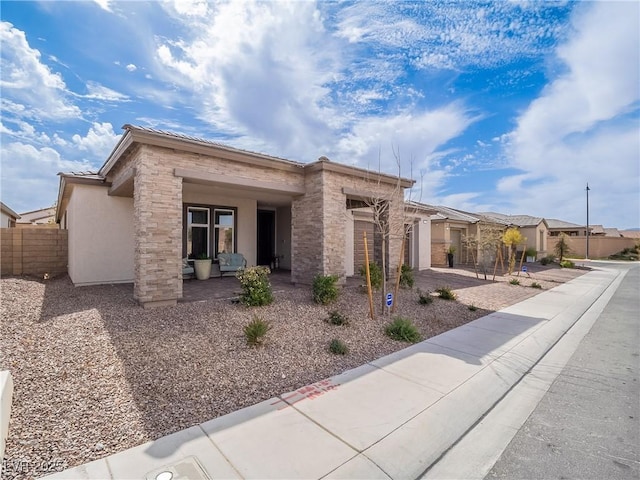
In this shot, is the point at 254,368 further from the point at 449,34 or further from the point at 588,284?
the point at 588,284

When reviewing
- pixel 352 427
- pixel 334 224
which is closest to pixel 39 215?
pixel 334 224

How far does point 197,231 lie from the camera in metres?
11.3

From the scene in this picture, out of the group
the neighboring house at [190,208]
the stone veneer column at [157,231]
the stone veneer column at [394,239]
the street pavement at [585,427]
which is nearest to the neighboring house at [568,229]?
the stone veneer column at [394,239]

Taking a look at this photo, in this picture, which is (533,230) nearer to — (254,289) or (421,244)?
(421,244)

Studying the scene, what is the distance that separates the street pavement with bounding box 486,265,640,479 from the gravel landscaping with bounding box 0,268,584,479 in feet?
7.51

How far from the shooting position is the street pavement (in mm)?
2598

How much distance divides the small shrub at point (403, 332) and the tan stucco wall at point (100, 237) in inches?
346

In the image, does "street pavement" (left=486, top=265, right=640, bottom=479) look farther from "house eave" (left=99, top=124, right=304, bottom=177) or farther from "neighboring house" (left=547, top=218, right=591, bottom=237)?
"neighboring house" (left=547, top=218, right=591, bottom=237)

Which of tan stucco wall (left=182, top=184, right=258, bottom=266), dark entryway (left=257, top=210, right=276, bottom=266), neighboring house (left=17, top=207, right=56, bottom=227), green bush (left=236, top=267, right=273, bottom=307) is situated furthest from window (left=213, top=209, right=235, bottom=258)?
neighboring house (left=17, top=207, right=56, bottom=227)

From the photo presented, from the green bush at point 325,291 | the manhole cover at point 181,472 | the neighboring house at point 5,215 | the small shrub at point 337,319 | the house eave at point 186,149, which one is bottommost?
the manhole cover at point 181,472

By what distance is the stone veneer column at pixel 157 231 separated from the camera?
6.42m

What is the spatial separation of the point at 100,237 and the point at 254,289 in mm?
6299

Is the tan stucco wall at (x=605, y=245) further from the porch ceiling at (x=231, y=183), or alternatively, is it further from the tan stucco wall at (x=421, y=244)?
the porch ceiling at (x=231, y=183)

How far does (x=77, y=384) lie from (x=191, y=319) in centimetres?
233
